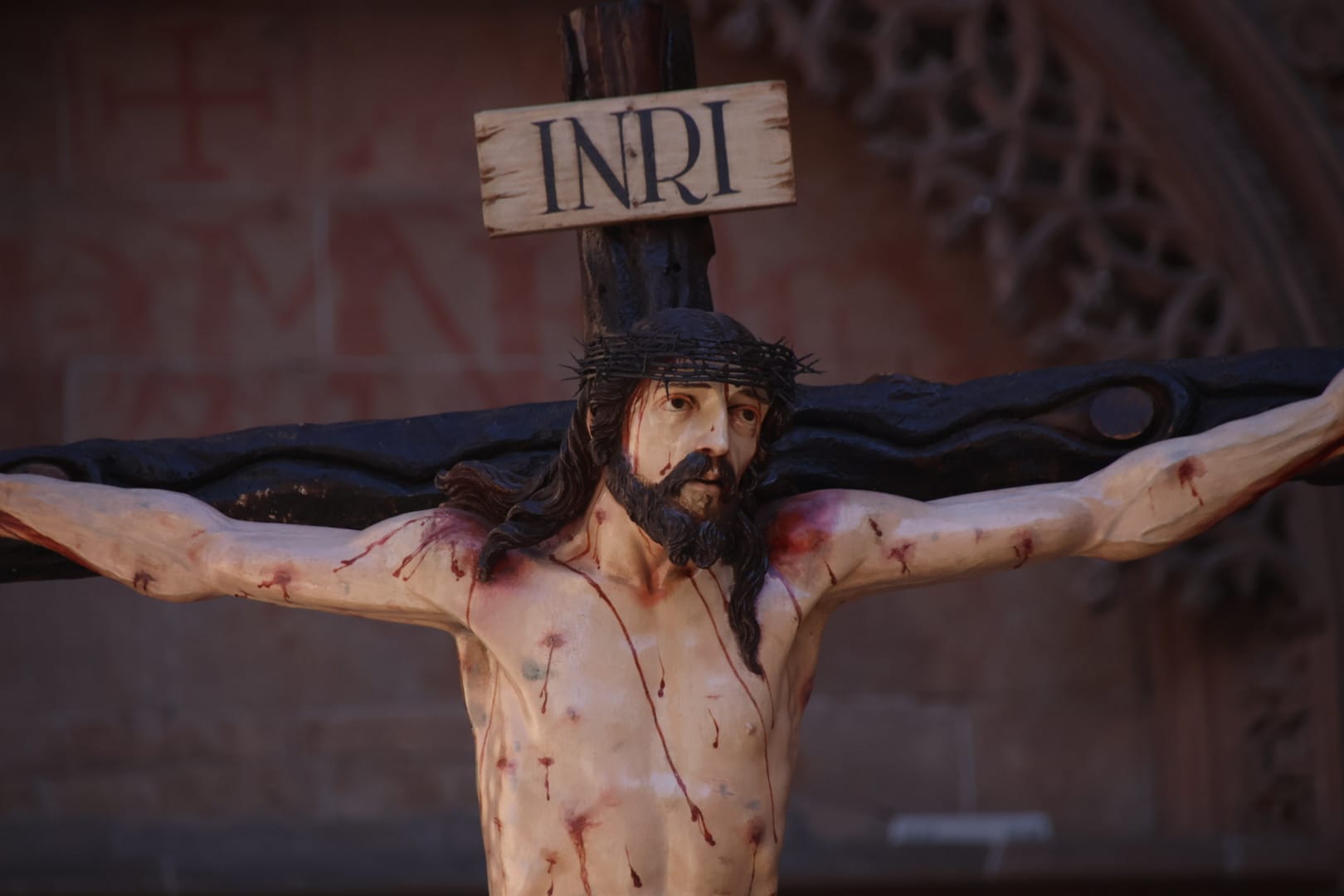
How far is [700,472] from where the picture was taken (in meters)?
3.38

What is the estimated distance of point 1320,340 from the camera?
5.45m

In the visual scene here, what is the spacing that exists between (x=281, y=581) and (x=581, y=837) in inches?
21.0

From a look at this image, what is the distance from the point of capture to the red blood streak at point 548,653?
3.52 metres

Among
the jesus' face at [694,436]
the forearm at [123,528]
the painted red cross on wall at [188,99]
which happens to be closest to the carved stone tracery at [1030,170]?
the painted red cross on wall at [188,99]

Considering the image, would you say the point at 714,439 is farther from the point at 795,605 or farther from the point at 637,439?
the point at 795,605

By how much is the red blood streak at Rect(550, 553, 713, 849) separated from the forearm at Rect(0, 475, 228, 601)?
51 centimetres

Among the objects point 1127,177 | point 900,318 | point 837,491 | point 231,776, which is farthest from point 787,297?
point 837,491

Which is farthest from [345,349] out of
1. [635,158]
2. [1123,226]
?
[635,158]

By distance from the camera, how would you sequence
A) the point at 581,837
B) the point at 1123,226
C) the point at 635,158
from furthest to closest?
the point at 1123,226 → the point at 635,158 → the point at 581,837

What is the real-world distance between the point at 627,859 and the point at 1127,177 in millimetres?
2622

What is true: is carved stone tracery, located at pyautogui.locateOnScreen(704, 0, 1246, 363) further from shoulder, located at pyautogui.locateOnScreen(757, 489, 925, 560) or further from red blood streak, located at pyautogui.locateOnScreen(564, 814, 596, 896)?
red blood streak, located at pyautogui.locateOnScreen(564, 814, 596, 896)

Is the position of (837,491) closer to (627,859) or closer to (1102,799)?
(627,859)

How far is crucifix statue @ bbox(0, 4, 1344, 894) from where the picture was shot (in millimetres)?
3465

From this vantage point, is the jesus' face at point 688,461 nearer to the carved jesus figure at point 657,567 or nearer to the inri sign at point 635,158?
the carved jesus figure at point 657,567
